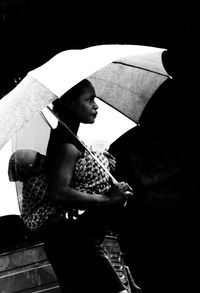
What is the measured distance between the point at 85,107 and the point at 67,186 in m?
0.55

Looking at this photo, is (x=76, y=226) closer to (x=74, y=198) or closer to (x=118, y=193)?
(x=74, y=198)

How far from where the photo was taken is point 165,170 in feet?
20.4

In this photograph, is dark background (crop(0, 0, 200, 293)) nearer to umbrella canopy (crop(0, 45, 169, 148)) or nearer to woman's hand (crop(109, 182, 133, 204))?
umbrella canopy (crop(0, 45, 169, 148))

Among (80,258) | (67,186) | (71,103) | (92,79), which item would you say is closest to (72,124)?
(71,103)

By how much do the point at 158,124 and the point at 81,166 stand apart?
2846mm

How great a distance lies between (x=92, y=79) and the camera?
185 inches

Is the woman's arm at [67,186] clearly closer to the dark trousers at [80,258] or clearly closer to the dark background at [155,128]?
the dark trousers at [80,258]

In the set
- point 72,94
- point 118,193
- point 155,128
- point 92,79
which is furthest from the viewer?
point 155,128

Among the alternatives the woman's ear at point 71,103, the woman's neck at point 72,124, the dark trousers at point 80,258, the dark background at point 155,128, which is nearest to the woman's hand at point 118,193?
the dark trousers at point 80,258

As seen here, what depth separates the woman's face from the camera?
363 centimetres

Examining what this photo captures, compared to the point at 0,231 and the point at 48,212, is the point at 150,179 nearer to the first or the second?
the point at 0,231

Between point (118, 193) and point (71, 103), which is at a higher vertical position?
point (71, 103)

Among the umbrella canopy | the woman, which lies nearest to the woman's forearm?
the woman

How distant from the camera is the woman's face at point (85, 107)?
363 centimetres
